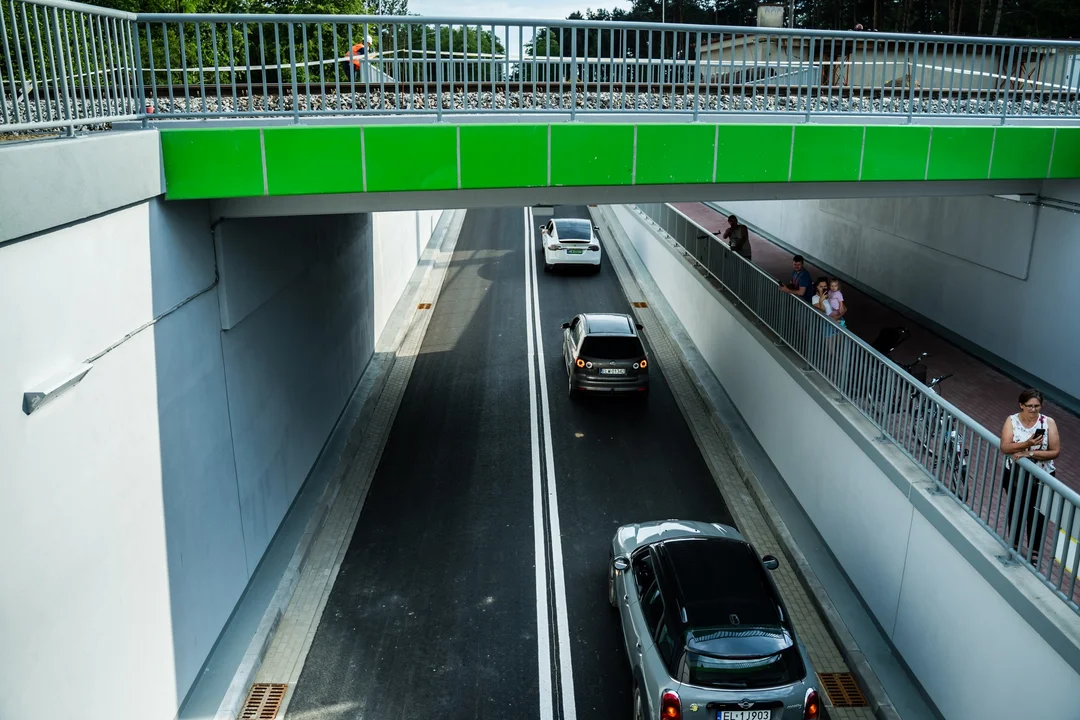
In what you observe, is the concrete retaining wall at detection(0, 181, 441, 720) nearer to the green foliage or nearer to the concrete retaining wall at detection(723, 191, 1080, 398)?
the concrete retaining wall at detection(723, 191, 1080, 398)

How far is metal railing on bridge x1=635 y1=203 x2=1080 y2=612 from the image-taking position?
6773 mm

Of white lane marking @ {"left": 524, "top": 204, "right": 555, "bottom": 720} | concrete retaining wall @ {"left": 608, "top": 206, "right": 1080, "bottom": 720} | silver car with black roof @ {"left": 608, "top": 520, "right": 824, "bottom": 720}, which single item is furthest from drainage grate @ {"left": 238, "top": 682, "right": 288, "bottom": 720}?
concrete retaining wall @ {"left": 608, "top": 206, "right": 1080, "bottom": 720}

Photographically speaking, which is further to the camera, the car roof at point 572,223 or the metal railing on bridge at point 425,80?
the car roof at point 572,223

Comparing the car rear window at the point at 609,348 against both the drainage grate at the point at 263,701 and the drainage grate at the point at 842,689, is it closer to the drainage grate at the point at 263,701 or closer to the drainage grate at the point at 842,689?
the drainage grate at the point at 842,689

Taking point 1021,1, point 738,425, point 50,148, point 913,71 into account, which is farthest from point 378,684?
point 1021,1

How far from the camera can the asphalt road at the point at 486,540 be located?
884 cm

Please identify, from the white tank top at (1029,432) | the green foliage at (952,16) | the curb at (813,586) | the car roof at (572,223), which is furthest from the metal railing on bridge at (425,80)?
the green foliage at (952,16)

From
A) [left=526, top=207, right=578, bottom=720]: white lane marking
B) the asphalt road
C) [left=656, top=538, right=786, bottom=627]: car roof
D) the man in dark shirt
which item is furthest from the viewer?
the man in dark shirt

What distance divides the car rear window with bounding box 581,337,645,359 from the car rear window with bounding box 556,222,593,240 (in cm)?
1085

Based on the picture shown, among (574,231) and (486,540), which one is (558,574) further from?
(574,231)

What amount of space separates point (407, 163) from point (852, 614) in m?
6.97

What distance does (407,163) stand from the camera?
9414 millimetres

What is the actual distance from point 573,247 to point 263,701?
19380 millimetres

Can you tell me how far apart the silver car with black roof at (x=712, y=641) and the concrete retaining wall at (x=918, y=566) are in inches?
52.6
